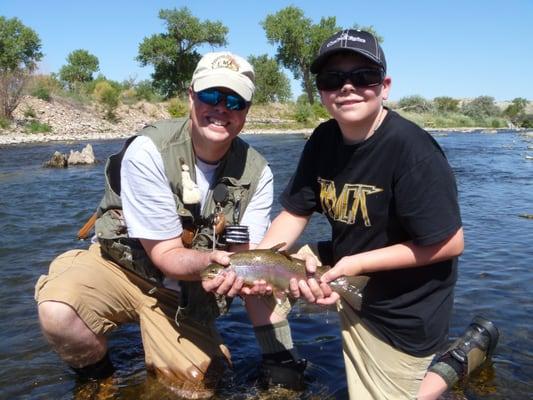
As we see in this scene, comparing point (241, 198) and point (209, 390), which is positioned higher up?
point (241, 198)

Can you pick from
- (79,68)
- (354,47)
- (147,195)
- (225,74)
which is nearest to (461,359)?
(354,47)

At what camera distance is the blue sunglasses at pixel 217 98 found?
11.0ft

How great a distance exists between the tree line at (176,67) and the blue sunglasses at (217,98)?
33.5 m

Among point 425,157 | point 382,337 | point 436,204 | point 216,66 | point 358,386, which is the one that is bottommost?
point 358,386

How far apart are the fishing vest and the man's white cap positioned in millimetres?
422

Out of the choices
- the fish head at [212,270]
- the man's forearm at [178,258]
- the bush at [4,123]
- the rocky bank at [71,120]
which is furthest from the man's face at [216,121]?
the bush at [4,123]

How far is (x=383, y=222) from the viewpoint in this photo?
9.76 feet

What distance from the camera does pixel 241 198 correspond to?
3764 mm

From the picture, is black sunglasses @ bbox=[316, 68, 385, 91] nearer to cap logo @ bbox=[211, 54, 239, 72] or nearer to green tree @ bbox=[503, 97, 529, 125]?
cap logo @ bbox=[211, 54, 239, 72]

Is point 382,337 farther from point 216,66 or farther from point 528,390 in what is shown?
point 216,66

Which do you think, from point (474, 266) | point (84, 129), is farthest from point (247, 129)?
point (474, 266)

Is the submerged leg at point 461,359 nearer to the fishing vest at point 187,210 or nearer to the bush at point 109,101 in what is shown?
the fishing vest at point 187,210

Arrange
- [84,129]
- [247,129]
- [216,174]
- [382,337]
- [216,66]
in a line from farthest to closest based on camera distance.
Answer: [247,129] < [84,129] < [216,174] < [216,66] < [382,337]

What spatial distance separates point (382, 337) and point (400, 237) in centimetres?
62
